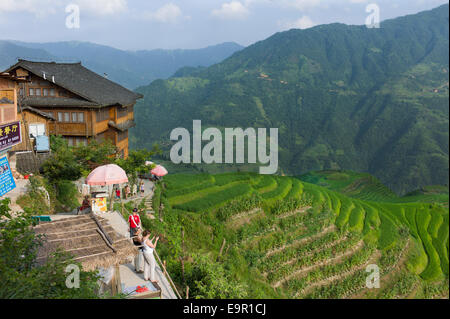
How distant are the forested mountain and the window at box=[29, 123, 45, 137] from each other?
2928 inches

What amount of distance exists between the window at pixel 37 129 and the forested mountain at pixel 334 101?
74375mm

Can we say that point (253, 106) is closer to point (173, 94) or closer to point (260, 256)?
point (173, 94)

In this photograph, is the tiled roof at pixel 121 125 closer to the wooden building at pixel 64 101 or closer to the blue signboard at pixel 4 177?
the wooden building at pixel 64 101

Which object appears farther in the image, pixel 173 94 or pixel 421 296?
pixel 173 94

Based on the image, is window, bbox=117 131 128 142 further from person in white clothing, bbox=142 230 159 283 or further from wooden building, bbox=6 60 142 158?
person in white clothing, bbox=142 230 159 283

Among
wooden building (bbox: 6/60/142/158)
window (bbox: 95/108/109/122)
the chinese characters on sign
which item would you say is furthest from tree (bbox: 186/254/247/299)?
window (bbox: 95/108/109/122)

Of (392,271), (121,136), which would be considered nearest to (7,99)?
(121,136)

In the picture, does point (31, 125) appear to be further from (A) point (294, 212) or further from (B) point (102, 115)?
(A) point (294, 212)

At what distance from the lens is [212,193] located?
20.4 metres

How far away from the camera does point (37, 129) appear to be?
67.3ft

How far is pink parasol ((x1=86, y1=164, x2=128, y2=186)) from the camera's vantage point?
12242mm

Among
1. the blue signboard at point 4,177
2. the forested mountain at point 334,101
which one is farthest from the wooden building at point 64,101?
the forested mountain at point 334,101
